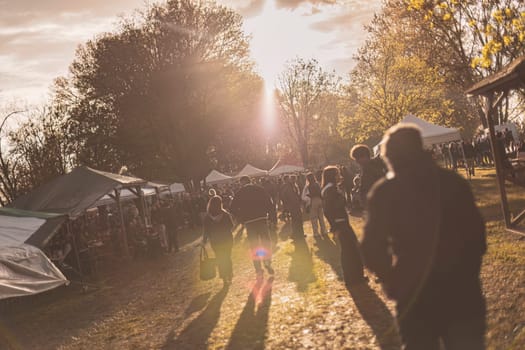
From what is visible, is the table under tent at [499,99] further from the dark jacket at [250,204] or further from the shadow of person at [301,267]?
the dark jacket at [250,204]

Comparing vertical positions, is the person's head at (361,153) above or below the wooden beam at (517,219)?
above

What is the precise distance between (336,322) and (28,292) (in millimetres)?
5834

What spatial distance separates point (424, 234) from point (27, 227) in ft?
35.2

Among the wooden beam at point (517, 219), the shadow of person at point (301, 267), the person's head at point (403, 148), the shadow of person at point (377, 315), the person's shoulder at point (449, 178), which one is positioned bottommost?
the shadow of person at point (377, 315)

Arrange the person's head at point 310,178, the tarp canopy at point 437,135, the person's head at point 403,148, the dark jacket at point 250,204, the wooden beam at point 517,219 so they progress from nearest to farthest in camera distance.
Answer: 1. the person's head at point 403,148
2. the dark jacket at point 250,204
3. the wooden beam at point 517,219
4. the person's head at point 310,178
5. the tarp canopy at point 437,135

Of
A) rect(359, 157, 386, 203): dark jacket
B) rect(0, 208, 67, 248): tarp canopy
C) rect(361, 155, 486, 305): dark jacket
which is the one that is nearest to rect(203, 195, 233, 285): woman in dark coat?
rect(359, 157, 386, 203): dark jacket

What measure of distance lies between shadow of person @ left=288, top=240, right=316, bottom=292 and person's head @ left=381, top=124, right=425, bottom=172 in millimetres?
6007

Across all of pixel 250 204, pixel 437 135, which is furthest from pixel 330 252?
pixel 437 135

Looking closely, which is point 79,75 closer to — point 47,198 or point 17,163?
point 17,163

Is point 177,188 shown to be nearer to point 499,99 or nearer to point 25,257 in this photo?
point 25,257

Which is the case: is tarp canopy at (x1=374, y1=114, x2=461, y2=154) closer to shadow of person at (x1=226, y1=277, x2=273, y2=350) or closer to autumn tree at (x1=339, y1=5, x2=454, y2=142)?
autumn tree at (x1=339, y1=5, x2=454, y2=142)

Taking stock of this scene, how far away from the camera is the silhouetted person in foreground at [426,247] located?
2.78 m

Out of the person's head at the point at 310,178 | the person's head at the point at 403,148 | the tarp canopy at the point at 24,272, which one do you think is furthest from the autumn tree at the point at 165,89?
the person's head at the point at 403,148

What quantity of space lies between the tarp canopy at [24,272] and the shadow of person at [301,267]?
4.62m
